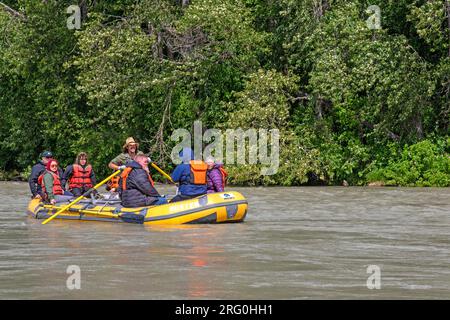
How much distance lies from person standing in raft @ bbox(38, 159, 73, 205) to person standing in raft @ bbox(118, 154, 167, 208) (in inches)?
87.9

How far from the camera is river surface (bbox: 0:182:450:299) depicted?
14.0 meters

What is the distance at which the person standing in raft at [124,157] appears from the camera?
2364 cm

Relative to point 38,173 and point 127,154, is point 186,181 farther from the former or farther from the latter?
point 38,173

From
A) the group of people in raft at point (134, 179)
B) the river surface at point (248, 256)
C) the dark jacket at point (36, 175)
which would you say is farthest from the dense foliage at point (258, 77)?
the dark jacket at point (36, 175)

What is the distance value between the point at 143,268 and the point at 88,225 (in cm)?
696

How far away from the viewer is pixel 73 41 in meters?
40.0

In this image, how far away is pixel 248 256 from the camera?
17.4 metres

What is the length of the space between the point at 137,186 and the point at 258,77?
13994 mm

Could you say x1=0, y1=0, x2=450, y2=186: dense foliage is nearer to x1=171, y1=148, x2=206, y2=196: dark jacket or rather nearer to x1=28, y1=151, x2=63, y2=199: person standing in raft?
x1=28, y1=151, x2=63, y2=199: person standing in raft

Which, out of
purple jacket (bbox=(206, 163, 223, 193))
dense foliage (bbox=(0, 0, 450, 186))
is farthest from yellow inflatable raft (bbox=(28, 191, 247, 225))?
dense foliage (bbox=(0, 0, 450, 186))

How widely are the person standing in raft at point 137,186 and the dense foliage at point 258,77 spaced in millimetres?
12346

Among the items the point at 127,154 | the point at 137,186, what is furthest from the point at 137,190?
Answer: the point at 127,154

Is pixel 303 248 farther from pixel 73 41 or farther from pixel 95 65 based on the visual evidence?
pixel 73 41

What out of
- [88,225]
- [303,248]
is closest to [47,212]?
[88,225]
